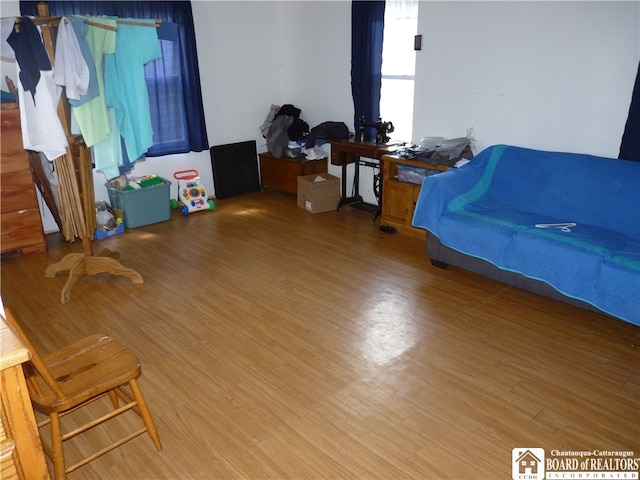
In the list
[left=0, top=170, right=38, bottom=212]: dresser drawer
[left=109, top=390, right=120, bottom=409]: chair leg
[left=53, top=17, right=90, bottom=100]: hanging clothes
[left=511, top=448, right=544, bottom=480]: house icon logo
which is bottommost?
[left=511, top=448, right=544, bottom=480]: house icon logo

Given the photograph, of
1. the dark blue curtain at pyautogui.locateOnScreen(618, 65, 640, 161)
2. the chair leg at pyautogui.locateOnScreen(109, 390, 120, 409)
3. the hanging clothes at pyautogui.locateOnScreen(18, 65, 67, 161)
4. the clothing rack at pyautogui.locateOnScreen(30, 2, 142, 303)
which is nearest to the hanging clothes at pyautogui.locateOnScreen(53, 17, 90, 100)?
the hanging clothes at pyautogui.locateOnScreen(18, 65, 67, 161)

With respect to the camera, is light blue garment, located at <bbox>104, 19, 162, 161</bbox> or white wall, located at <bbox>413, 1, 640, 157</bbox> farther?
A: white wall, located at <bbox>413, 1, 640, 157</bbox>

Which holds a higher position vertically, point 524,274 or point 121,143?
point 121,143

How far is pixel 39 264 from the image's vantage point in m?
4.03

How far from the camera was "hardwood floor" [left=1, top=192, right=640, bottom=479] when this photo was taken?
7.06 ft

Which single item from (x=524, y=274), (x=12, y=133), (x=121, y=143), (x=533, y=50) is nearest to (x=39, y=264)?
(x=12, y=133)

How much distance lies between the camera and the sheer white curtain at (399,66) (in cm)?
466

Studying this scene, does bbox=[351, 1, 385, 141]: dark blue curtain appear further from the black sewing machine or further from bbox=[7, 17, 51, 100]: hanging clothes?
bbox=[7, 17, 51, 100]: hanging clothes

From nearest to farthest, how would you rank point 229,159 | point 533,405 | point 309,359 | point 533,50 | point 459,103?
point 533,405 → point 309,359 → point 533,50 → point 459,103 → point 229,159

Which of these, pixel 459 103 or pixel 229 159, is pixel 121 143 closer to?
pixel 229 159

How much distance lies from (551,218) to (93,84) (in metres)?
3.25

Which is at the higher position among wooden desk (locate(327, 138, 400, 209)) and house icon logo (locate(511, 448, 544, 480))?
wooden desk (locate(327, 138, 400, 209))

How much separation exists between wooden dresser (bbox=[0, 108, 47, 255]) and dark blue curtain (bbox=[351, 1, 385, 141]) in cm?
301

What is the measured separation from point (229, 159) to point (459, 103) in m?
2.61
